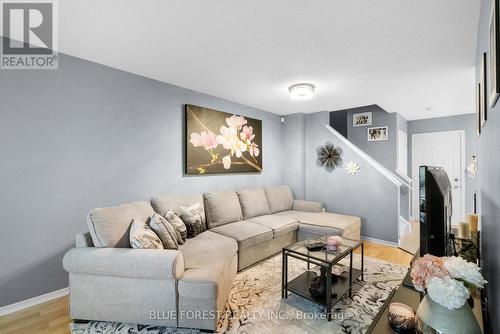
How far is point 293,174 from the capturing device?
4820 millimetres

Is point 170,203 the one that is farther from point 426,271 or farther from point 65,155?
point 426,271

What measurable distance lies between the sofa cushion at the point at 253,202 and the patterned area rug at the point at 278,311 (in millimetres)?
1093

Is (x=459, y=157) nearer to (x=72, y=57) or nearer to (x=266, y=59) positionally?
(x=266, y=59)

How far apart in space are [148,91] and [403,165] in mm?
5451

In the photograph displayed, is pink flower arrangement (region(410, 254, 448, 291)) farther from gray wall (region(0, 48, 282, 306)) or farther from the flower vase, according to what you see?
gray wall (region(0, 48, 282, 306))

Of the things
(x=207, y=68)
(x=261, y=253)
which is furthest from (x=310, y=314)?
(x=207, y=68)

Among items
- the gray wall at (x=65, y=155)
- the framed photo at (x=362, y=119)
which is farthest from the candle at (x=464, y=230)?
the framed photo at (x=362, y=119)

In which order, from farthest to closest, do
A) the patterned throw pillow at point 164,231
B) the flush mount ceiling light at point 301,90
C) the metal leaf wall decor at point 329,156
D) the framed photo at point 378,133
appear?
the framed photo at point 378,133 < the metal leaf wall decor at point 329,156 < the flush mount ceiling light at point 301,90 < the patterned throw pillow at point 164,231

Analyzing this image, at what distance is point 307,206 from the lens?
4.29 meters

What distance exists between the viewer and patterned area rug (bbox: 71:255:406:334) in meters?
1.84

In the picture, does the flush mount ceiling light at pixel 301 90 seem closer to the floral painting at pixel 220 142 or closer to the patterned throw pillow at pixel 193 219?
the floral painting at pixel 220 142

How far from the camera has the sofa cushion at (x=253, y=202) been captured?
3.71 metres

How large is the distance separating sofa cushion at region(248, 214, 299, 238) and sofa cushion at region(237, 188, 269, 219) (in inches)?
4.7

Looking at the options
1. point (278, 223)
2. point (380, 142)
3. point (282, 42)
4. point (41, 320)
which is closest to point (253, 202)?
point (278, 223)
